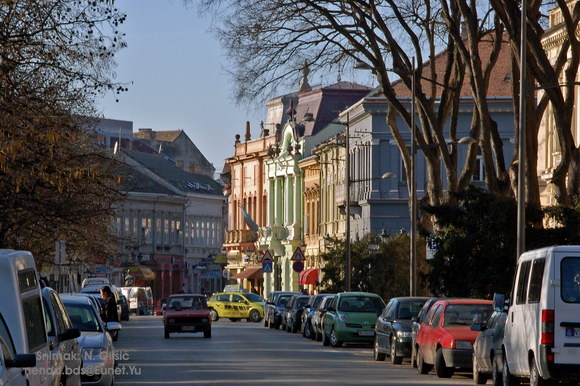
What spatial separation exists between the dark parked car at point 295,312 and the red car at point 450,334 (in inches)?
1112

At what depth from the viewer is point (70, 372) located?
18.6 meters


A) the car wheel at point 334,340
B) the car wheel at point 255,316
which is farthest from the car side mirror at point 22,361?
the car wheel at point 255,316

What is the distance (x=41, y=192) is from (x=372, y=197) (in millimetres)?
40285

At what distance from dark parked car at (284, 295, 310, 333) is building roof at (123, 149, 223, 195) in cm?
8392

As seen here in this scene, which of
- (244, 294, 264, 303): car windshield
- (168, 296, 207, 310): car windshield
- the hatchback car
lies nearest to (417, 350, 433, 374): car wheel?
the hatchback car

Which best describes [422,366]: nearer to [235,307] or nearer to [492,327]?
[492,327]

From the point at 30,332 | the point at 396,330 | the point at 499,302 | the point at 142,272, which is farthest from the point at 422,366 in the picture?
the point at 142,272

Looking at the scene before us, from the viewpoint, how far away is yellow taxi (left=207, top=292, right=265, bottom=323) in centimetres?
7781

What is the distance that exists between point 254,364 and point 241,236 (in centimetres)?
9306

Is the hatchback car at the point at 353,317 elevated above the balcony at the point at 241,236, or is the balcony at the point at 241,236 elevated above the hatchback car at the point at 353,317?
the balcony at the point at 241,236

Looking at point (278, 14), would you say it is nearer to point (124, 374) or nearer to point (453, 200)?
point (453, 200)

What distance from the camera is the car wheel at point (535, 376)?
20.4 metres

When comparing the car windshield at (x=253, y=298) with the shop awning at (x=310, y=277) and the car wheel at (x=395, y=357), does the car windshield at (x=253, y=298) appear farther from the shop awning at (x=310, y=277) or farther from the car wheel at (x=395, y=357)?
the car wheel at (x=395, y=357)

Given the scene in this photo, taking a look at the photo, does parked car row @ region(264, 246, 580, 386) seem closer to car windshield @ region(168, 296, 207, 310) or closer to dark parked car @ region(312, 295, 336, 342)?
dark parked car @ region(312, 295, 336, 342)
